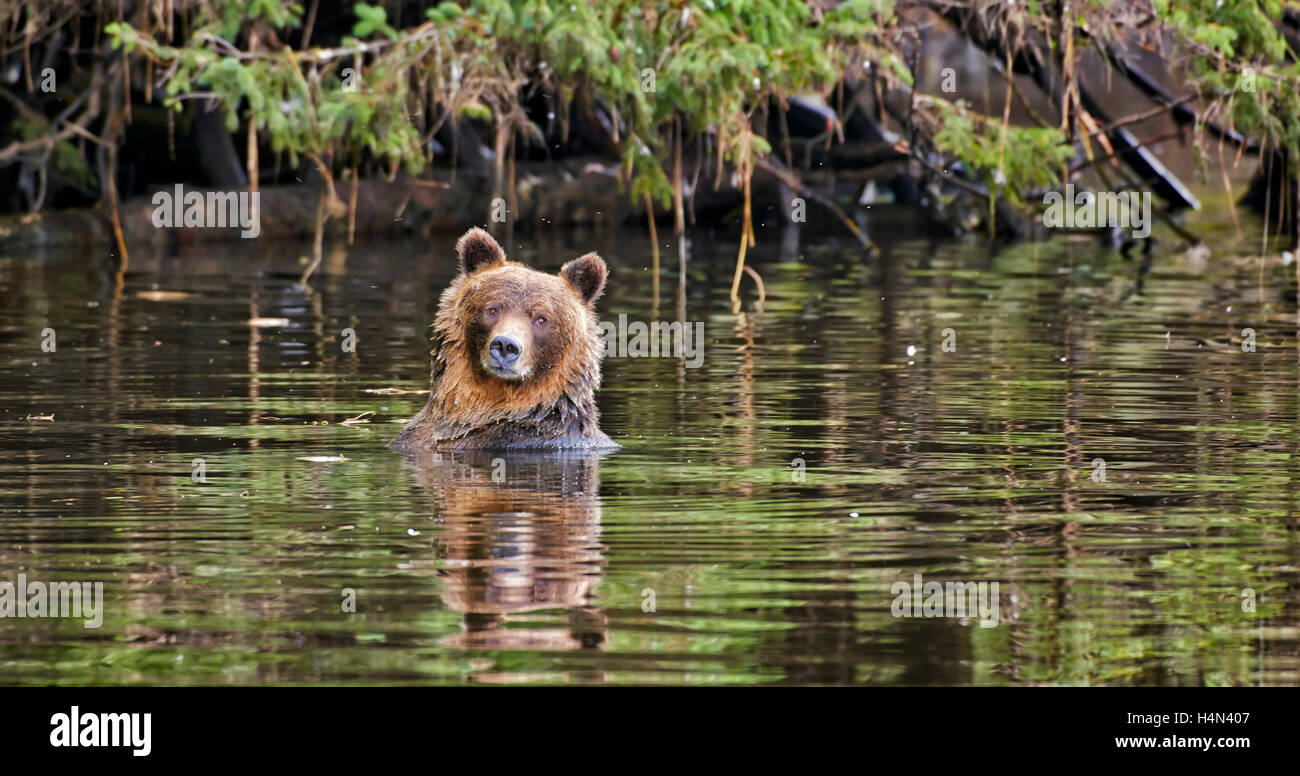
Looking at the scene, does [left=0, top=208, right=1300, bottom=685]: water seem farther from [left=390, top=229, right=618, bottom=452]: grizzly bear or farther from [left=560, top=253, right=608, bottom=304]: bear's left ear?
[left=560, top=253, right=608, bottom=304]: bear's left ear

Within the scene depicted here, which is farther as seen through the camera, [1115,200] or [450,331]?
[1115,200]

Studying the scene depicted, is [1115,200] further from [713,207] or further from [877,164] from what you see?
[713,207]

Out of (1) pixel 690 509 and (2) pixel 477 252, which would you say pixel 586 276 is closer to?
(2) pixel 477 252

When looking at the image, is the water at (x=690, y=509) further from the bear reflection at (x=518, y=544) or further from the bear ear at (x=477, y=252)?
the bear ear at (x=477, y=252)

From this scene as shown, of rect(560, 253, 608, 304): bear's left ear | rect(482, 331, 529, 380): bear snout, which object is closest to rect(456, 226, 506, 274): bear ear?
rect(560, 253, 608, 304): bear's left ear

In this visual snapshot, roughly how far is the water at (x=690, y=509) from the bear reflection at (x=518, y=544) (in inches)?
1.0

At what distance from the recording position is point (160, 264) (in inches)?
1006

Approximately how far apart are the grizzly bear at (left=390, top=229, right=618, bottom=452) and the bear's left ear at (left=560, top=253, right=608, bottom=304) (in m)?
0.02

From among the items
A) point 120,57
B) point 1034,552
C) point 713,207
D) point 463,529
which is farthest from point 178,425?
point 713,207

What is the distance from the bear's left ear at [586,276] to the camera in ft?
37.6

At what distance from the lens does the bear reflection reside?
6973 millimetres
